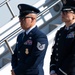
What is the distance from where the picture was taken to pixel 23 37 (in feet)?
11.0

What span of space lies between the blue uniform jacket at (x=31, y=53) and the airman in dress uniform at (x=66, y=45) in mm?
204

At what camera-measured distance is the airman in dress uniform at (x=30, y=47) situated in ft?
10.4

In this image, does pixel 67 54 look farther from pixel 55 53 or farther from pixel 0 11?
pixel 0 11

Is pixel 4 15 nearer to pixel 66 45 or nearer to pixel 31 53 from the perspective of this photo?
pixel 31 53

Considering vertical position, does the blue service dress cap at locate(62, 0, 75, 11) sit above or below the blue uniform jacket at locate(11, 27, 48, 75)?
above

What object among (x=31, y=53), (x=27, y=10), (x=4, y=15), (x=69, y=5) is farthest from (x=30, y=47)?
(x=4, y=15)

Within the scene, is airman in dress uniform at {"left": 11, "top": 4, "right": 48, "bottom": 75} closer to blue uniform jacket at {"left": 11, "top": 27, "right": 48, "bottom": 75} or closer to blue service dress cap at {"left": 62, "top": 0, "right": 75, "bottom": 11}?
blue uniform jacket at {"left": 11, "top": 27, "right": 48, "bottom": 75}

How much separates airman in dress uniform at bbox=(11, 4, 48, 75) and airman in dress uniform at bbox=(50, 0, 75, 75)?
21 centimetres

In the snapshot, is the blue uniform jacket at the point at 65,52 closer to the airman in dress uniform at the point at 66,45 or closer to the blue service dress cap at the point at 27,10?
the airman in dress uniform at the point at 66,45

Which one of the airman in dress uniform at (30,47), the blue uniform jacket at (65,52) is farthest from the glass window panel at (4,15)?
the blue uniform jacket at (65,52)

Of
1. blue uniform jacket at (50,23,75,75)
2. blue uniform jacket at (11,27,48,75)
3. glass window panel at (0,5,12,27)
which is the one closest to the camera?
blue uniform jacket at (50,23,75,75)

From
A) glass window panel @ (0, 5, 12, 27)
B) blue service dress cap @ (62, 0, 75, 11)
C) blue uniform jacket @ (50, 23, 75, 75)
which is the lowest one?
glass window panel @ (0, 5, 12, 27)

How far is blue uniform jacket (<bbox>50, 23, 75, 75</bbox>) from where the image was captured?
9.51ft

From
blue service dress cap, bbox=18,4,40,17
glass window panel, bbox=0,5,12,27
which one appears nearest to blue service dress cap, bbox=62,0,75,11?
blue service dress cap, bbox=18,4,40,17
